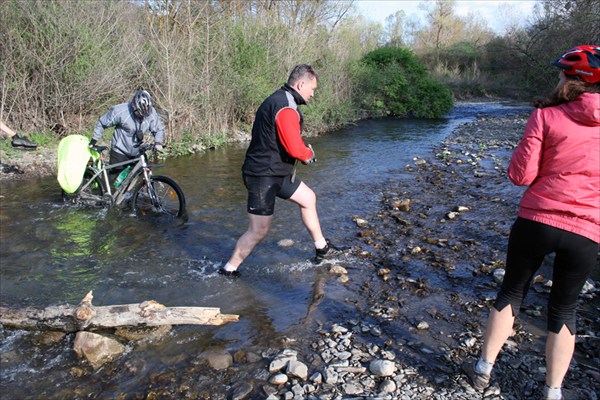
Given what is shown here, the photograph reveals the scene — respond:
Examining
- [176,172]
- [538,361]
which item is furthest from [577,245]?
[176,172]

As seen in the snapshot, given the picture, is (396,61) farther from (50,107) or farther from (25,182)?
(25,182)

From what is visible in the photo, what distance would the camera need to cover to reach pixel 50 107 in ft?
44.6

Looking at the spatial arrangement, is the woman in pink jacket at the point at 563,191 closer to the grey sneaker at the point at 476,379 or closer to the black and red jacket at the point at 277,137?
the grey sneaker at the point at 476,379

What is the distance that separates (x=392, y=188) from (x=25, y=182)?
869cm

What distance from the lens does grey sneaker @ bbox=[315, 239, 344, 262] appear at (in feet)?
19.7

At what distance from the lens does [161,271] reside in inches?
232

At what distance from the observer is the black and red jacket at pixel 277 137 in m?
4.95

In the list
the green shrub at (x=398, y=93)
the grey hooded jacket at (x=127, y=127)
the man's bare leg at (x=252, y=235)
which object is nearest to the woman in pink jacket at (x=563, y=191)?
the man's bare leg at (x=252, y=235)

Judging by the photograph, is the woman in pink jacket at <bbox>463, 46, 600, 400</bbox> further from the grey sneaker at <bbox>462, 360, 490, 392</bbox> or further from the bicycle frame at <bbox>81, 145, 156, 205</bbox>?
the bicycle frame at <bbox>81, 145, 156, 205</bbox>

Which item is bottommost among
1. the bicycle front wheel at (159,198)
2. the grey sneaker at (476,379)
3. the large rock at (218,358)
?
the large rock at (218,358)

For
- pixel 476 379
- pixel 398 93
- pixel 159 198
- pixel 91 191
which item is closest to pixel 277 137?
pixel 476 379

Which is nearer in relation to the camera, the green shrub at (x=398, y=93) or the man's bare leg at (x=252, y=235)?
the man's bare leg at (x=252, y=235)

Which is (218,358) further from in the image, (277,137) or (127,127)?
(127,127)

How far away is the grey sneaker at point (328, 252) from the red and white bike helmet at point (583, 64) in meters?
3.71
